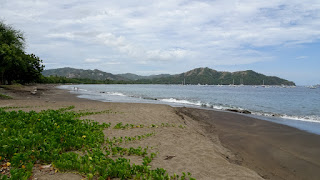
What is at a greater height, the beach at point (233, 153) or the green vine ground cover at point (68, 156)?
the green vine ground cover at point (68, 156)

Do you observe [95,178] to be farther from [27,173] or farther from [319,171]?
[319,171]

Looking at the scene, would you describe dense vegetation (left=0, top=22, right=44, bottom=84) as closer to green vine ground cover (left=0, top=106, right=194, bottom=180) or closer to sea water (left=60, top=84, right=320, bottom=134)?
sea water (left=60, top=84, right=320, bottom=134)

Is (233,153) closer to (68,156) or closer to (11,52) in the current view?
(68,156)

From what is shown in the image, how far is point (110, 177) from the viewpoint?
5.09m

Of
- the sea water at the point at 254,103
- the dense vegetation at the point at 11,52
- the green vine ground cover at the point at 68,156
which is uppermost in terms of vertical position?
the dense vegetation at the point at 11,52

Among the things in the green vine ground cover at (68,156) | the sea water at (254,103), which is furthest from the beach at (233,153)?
the sea water at (254,103)

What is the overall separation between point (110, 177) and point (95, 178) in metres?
0.36

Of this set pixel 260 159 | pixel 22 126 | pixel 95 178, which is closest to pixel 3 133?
pixel 22 126

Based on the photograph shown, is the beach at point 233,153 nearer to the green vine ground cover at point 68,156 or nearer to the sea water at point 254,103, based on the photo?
the green vine ground cover at point 68,156

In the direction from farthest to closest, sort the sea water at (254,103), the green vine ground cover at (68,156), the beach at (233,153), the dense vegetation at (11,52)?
the dense vegetation at (11,52) → the sea water at (254,103) → the beach at (233,153) → the green vine ground cover at (68,156)

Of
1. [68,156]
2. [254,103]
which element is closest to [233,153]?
[68,156]

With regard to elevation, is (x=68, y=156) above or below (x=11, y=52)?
below

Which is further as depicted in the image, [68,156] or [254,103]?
[254,103]

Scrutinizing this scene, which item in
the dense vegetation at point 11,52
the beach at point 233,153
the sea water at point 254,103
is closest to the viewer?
the beach at point 233,153
